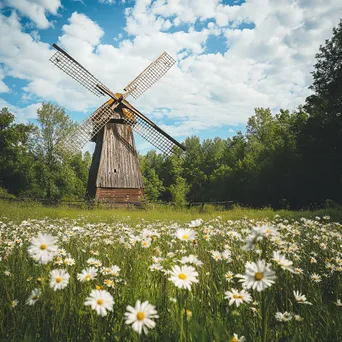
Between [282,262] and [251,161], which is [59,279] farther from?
[251,161]

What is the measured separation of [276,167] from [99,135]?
1776 centimetres

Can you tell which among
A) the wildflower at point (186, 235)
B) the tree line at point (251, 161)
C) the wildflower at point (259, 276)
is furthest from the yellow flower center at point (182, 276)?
the tree line at point (251, 161)

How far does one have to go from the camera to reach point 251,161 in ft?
116

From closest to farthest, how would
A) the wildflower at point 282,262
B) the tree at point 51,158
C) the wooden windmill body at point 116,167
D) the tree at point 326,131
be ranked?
the wildflower at point 282,262 → the wooden windmill body at point 116,167 → the tree at point 326,131 → the tree at point 51,158

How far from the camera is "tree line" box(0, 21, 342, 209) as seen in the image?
20.7 m

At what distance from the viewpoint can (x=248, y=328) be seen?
1.74 meters

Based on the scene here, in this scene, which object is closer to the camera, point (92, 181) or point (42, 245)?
point (42, 245)

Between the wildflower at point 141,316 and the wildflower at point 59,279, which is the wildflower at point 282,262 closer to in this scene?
the wildflower at point 141,316

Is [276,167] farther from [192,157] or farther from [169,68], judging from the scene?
[192,157]

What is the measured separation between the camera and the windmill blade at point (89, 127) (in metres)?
18.3

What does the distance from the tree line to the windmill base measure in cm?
521

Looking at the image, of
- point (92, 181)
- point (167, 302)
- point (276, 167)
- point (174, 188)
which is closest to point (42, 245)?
point (167, 302)

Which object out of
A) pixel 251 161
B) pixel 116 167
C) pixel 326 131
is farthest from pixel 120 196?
pixel 251 161

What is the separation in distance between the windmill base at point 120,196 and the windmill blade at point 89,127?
3654mm
